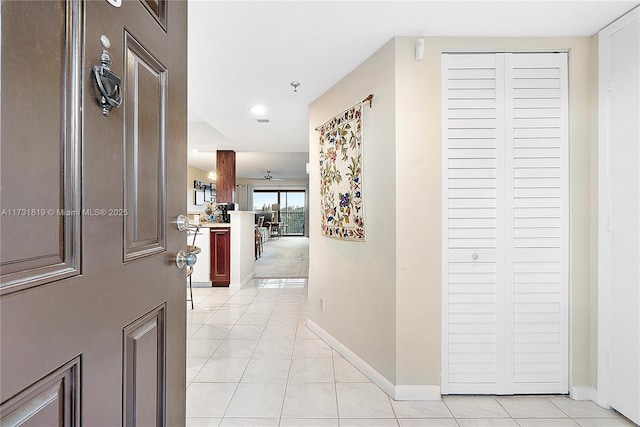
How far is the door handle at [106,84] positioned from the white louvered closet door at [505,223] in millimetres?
1670

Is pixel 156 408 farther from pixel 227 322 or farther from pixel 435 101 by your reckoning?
pixel 227 322

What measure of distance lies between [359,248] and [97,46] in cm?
184

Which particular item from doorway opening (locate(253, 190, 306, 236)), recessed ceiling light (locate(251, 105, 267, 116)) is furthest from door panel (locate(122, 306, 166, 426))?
doorway opening (locate(253, 190, 306, 236))

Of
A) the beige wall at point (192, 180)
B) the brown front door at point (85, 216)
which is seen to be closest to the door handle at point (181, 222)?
the brown front door at point (85, 216)

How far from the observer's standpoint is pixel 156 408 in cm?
92

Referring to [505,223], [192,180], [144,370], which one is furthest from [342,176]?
[192,180]

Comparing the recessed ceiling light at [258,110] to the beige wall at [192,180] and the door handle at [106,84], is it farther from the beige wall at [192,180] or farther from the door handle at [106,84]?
the beige wall at [192,180]

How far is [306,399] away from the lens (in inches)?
72.9

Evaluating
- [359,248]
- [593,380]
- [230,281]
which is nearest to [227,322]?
[230,281]

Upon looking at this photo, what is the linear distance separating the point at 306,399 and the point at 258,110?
99.8 inches

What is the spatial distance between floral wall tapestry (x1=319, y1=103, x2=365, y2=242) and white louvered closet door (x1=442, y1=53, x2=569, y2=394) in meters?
0.58

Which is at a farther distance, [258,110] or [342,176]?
[258,110]

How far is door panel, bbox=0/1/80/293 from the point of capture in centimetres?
47

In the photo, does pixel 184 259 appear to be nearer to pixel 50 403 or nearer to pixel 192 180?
pixel 50 403
